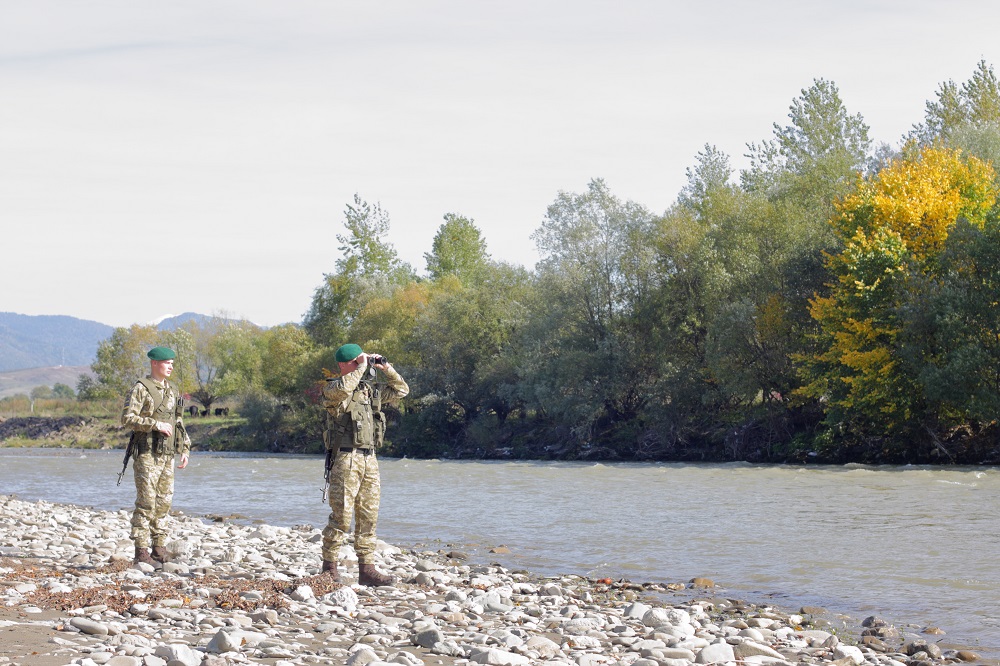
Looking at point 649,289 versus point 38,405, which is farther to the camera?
point 38,405

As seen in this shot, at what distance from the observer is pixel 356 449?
→ 10758 millimetres

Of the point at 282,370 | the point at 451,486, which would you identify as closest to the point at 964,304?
the point at 451,486

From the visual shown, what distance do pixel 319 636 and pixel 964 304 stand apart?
31.1 metres

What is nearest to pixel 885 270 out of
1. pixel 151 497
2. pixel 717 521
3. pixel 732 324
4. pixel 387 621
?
pixel 732 324

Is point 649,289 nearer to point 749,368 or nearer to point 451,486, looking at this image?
point 749,368

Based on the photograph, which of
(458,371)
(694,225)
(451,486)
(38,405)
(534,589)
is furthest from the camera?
(38,405)

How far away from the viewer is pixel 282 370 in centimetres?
6856

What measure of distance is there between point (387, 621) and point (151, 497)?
4.52 meters

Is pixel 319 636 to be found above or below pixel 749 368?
below

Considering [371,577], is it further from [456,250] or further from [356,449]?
[456,250]

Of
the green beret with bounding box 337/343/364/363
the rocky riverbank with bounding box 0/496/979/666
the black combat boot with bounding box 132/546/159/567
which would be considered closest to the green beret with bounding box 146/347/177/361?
the black combat boot with bounding box 132/546/159/567

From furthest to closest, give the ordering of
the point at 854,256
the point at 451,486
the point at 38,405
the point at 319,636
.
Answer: the point at 38,405
the point at 854,256
the point at 451,486
the point at 319,636

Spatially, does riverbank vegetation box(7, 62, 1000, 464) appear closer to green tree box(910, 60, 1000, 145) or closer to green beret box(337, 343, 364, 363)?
green tree box(910, 60, 1000, 145)

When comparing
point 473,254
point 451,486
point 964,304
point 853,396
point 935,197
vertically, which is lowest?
point 451,486
